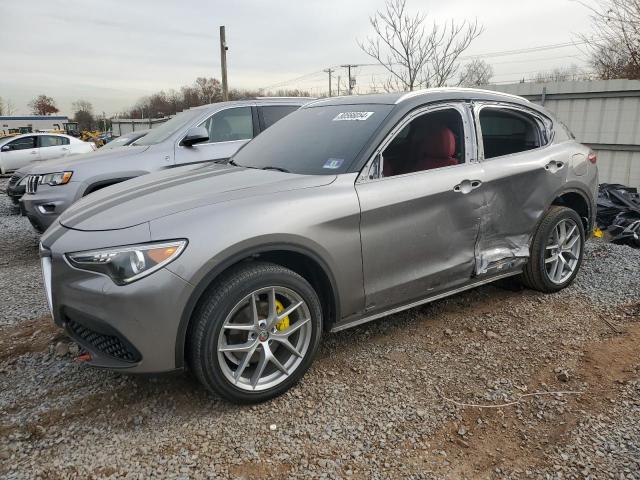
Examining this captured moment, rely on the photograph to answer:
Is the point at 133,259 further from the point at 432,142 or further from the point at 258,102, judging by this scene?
the point at 258,102

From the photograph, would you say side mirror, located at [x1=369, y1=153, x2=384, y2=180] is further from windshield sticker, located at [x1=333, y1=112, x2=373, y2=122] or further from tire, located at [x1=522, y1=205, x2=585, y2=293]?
tire, located at [x1=522, y1=205, x2=585, y2=293]

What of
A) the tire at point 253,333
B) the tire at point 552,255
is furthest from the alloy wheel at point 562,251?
the tire at point 253,333

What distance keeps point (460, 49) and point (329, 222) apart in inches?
357

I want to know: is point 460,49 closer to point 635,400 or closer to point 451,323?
point 451,323

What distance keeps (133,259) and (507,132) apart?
10.6 feet

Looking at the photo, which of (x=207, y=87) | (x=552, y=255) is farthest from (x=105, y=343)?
(x=207, y=87)

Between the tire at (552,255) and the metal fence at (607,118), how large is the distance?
478 cm

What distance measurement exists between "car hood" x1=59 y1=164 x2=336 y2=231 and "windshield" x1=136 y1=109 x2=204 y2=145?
2956 mm

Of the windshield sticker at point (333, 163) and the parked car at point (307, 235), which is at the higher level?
the windshield sticker at point (333, 163)

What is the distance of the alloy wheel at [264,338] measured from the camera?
2.59m

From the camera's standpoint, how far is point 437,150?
3670 millimetres

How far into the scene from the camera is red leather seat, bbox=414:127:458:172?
11.7 feet

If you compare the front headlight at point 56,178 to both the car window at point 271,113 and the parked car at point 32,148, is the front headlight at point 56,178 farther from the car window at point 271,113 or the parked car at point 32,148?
the parked car at point 32,148

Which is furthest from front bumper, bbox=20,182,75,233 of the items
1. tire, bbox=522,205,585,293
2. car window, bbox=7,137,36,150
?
car window, bbox=7,137,36,150
